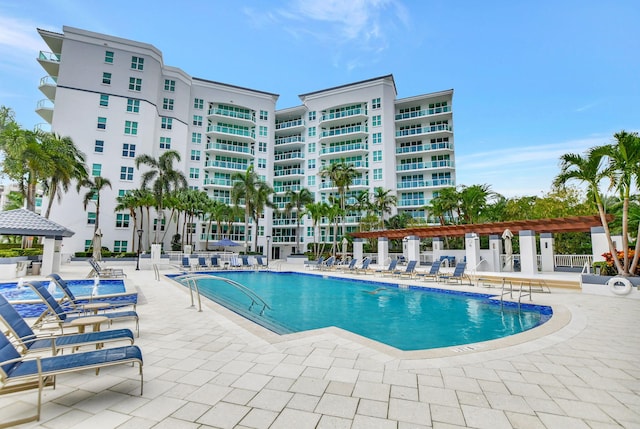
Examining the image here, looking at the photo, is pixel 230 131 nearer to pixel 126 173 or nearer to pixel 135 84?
pixel 135 84

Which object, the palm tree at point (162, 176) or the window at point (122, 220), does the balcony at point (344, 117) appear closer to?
the palm tree at point (162, 176)

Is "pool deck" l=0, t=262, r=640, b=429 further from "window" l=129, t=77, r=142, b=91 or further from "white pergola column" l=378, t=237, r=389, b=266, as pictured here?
"window" l=129, t=77, r=142, b=91

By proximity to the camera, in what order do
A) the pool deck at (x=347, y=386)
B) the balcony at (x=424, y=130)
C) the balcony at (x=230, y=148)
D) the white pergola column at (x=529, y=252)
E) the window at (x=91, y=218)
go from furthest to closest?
the balcony at (x=230, y=148) < the balcony at (x=424, y=130) < the window at (x=91, y=218) < the white pergola column at (x=529, y=252) < the pool deck at (x=347, y=386)

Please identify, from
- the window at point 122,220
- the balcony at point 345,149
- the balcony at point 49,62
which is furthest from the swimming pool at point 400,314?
the balcony at point 49,62

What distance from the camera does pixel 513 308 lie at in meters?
8.92

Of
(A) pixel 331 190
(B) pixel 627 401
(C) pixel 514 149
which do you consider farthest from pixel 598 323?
(A) pixel 331 190

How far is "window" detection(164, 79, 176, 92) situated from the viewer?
37.7 meters

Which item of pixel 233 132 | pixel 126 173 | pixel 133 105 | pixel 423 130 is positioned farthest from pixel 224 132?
pixel 423 130

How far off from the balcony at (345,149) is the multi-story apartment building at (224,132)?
0.56ft

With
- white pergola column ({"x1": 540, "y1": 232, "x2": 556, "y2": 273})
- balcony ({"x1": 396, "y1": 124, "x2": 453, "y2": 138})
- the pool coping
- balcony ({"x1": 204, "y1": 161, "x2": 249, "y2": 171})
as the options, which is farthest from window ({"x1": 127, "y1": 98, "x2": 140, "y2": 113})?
white pergola column ({"x1": 540, "y1": 232, "x2": 556, "y2": 273})

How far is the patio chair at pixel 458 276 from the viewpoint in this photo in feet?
44.7

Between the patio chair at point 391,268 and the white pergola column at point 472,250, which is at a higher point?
the white pergola column at point 472,250

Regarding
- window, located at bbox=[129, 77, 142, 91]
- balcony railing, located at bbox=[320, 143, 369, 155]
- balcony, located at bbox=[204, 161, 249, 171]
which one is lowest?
balcony, located at bbox=[204, 161, 249, 171]

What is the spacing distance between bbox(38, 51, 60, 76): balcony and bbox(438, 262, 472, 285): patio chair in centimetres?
4379
